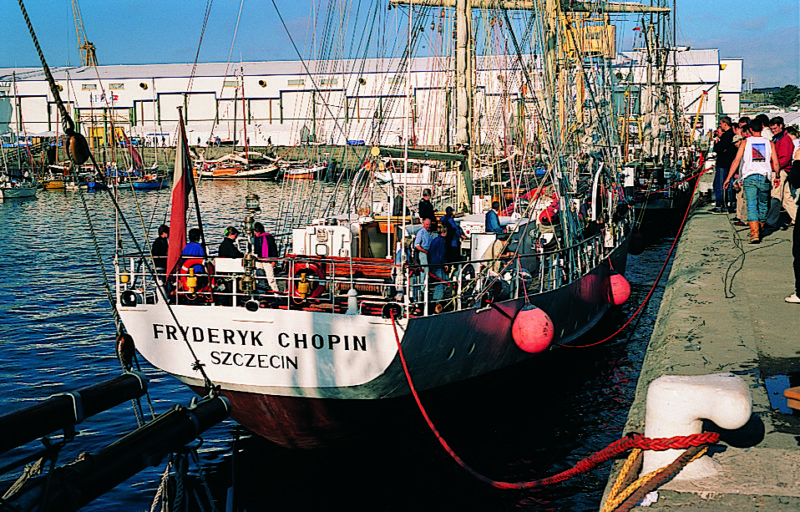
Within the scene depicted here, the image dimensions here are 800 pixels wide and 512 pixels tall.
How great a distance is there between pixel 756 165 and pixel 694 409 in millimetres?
10939

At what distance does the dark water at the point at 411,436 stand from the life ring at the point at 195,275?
2.56m

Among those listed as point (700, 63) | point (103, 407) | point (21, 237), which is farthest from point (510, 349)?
point (700, 63)

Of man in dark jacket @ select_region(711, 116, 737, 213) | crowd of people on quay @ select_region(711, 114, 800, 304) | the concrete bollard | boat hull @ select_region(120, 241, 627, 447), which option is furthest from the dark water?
crowd of people on quay @ select_region(711, 114, 800, 304)

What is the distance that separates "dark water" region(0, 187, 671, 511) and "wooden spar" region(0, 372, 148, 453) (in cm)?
143

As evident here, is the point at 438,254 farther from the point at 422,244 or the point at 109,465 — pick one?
the point at 109,465

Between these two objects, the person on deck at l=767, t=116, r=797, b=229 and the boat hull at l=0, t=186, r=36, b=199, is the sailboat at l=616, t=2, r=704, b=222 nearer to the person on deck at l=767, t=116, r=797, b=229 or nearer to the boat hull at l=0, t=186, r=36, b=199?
the person on deck at l=767, t=116, r=797, b=229

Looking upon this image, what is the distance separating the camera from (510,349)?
16.3 m

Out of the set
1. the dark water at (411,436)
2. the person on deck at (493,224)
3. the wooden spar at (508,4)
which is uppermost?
the wooden spar at (508,4)

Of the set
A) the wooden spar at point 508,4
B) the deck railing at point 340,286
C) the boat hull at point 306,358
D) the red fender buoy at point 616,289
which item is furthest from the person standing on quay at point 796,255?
the red fender buoy at point 616,289

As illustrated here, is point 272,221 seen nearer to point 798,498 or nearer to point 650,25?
point 650,25

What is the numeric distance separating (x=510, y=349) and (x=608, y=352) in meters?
5.64

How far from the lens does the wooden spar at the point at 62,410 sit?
6.06m

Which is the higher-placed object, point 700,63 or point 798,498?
point 700,63

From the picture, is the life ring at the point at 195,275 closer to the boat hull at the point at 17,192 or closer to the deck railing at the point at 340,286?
the deck railing at the point at 340,286
